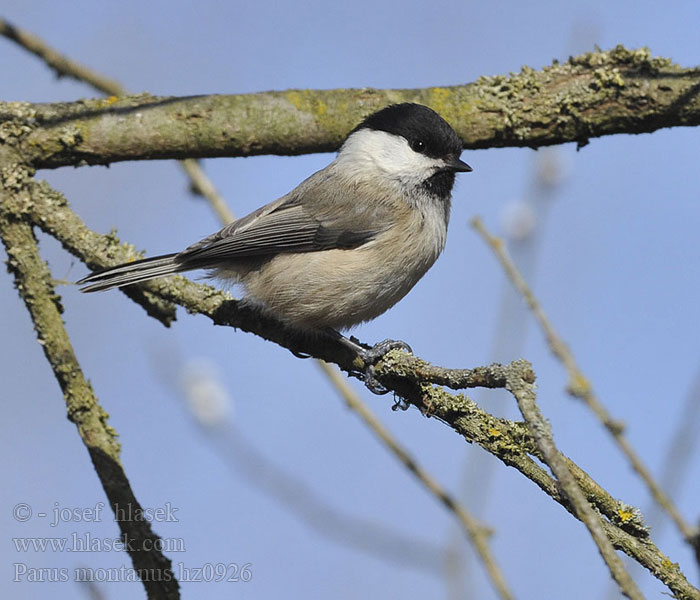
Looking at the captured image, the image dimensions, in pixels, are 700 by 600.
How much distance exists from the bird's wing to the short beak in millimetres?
310

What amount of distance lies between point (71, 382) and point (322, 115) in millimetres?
1118

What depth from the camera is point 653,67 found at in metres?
2.45

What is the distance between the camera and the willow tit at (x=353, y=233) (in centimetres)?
274

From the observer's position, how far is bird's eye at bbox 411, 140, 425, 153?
2863 millimetres

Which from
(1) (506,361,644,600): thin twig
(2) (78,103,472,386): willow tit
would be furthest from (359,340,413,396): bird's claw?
(1) (506,361,644,600): thin twig

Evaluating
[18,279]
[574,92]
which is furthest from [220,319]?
[574,92]

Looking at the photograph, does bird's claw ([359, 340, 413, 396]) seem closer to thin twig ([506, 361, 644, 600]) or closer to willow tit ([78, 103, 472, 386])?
willow tit ([78, 103, 472, 386])

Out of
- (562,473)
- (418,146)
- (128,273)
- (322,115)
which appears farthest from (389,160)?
(562,473)

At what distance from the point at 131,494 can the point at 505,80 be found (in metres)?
1.69

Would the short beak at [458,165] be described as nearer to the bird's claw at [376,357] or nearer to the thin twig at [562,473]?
the bird's claw at [376,357]

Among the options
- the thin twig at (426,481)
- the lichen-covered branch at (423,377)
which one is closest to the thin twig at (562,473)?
the lichen-covered branch at (423,377)

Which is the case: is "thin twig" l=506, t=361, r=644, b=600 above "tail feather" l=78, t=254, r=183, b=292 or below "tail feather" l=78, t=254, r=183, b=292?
below

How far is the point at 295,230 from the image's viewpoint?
2920 millimetres

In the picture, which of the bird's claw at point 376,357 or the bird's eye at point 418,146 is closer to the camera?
the bird's claw at point 376,357
